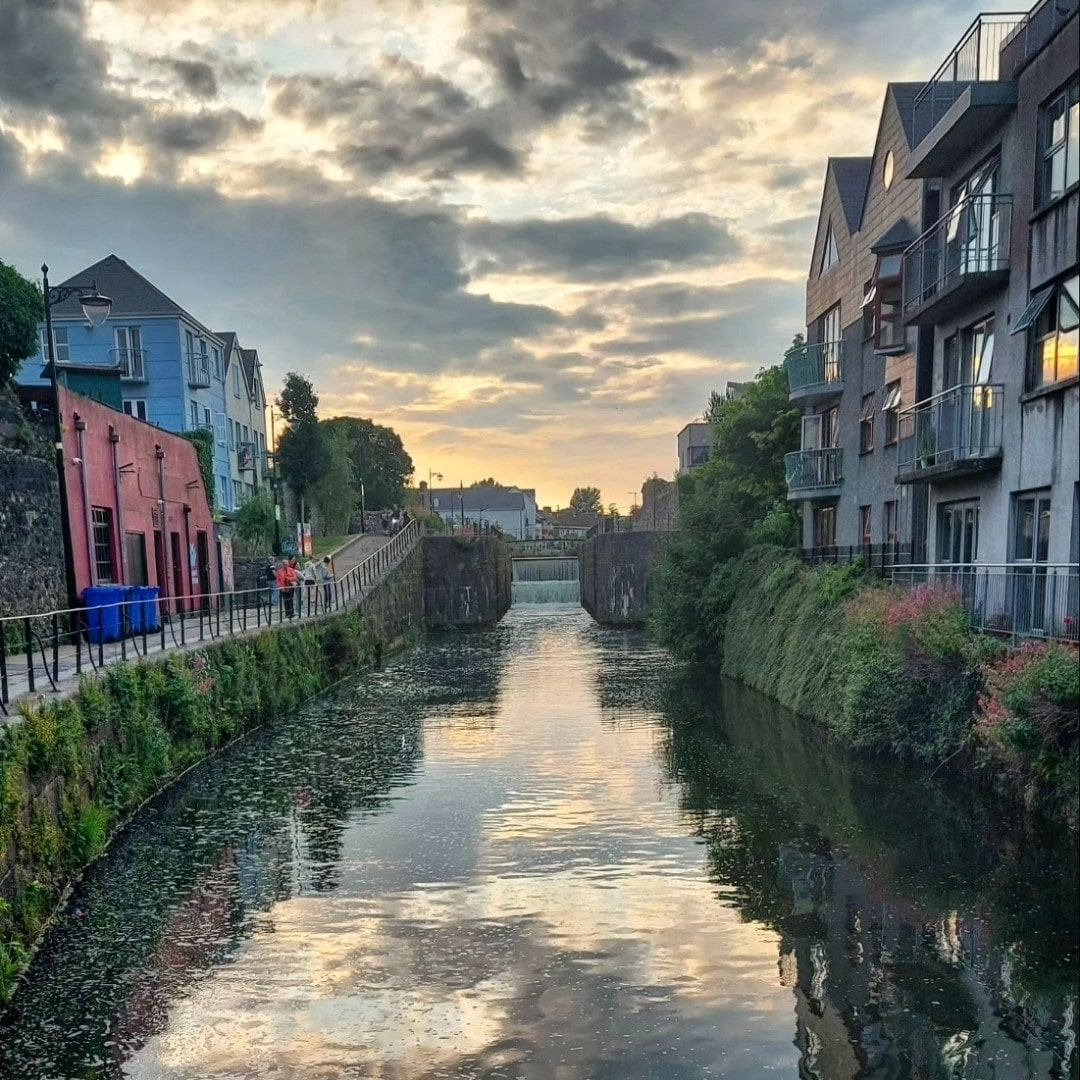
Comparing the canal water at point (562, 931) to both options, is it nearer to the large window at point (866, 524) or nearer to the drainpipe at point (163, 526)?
the large window at point (866, 524)

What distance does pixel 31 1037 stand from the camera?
21.8 ft

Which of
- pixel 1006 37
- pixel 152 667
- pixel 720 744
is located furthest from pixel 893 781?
pixel 1006 37

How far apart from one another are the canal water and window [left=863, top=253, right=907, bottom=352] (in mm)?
10605

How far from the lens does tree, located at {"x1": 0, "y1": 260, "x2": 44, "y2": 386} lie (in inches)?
652

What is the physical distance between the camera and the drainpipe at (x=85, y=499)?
59.8 feet

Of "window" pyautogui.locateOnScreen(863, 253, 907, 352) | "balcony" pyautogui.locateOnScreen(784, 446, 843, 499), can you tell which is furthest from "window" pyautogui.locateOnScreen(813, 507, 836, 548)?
"window" pyautogui.locateOnScreen(863, 253, 907, 352)

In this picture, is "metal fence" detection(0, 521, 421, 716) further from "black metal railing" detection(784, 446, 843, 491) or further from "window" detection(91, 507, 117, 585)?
"black metal railing" detection(784, 446, 843, 491)

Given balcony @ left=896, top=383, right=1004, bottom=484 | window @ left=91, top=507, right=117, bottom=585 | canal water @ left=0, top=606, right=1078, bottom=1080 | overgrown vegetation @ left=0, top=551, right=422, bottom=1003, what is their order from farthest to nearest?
window @ left=91, top=507, right=117, bottom=585 < balcony @ left=896, top=383, right=1004, bottom=484 < overgrown vegetation @ left=0, top=551, right=422, bottom=1003 < canal water @ left=0, top=606, right=1078, bottom=1080

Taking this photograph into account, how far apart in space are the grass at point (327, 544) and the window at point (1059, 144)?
1417 inches

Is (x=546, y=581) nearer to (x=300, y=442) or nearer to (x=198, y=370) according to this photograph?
(x=300, y=442)

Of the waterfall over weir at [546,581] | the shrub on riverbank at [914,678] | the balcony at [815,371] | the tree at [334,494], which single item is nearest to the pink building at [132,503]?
the shrub on riverbank at [914,678]

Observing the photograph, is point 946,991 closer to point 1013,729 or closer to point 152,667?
point 1013,729

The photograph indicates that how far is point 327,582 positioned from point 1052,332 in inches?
891

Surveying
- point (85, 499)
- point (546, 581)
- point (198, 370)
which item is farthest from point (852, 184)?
point (546, 581)
